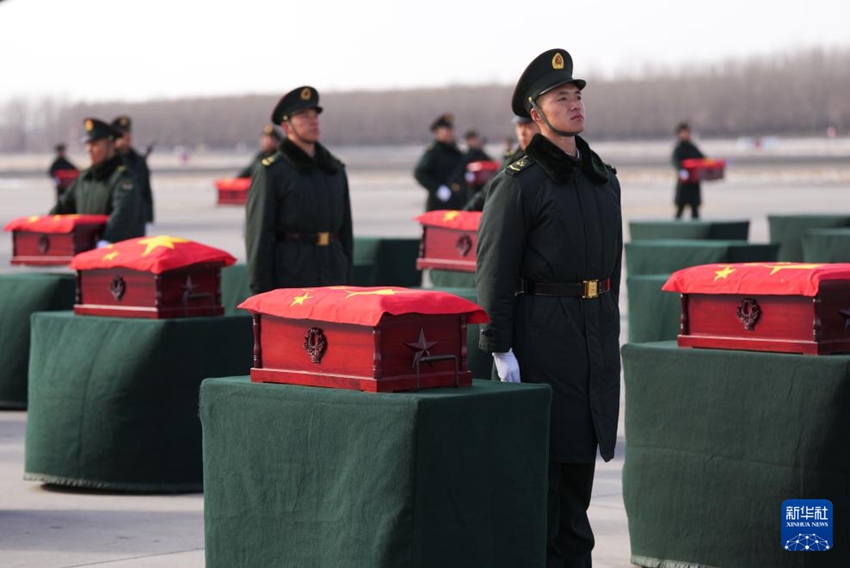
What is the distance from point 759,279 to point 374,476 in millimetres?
1875

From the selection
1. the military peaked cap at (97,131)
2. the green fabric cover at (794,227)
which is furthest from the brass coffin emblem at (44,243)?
the green fabric cover at (794,227)

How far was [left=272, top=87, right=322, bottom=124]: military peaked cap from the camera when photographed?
28.9 ft

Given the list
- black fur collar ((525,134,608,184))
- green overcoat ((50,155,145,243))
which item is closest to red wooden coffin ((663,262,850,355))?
black fur collar ((525,134,608,184))

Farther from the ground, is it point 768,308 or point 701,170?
point 701,170

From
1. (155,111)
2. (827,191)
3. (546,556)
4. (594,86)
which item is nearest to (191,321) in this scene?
(546,556)

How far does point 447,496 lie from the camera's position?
498cm

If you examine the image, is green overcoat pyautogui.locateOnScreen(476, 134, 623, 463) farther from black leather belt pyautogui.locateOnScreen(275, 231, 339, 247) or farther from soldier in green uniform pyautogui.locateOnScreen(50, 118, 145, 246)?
soldier in green uniform pyautogui.locateOnScreen(50, 118, 145, 246)

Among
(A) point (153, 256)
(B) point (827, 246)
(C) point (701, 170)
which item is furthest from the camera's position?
(C) point (701, 170)

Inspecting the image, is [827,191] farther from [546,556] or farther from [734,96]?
[734,96]

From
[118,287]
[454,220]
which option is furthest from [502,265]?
[454,220]

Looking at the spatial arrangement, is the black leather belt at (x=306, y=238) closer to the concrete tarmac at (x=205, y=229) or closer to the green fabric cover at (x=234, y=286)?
the concrete tarmac at (x=205, y=229)

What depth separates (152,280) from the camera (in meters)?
7.98

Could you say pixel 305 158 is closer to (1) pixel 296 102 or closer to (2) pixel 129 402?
(1) pixel 296 102

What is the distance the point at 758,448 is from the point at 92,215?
5.98 m
